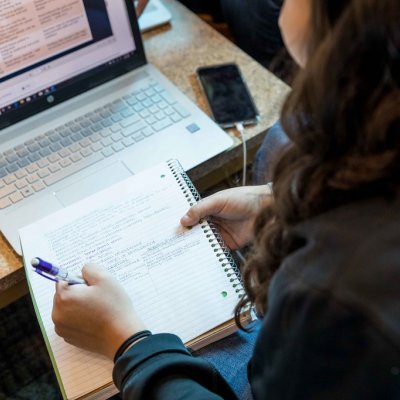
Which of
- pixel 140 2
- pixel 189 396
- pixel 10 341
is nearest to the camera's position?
pixel 189 396

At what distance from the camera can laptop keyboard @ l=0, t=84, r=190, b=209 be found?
83cm

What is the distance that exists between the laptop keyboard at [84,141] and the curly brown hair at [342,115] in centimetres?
42

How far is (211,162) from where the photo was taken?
0.87m

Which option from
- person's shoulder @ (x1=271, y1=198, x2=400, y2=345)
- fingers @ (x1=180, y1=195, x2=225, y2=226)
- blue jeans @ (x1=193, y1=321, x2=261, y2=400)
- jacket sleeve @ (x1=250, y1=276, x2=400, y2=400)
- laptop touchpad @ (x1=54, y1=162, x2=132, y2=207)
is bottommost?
blue jeans @ (x1=193, y1=321, x2=261, y2=400)

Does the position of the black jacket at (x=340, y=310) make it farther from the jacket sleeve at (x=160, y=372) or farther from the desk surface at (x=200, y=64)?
the desk surface at (x=200, y=64)

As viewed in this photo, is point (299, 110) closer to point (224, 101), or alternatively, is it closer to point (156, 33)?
point (224, 101)

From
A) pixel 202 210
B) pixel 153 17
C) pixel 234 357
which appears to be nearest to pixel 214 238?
pixel 202 210

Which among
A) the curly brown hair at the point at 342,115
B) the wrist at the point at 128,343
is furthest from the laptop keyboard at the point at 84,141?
the curly brown hair at the point at 342,115

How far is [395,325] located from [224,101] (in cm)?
60

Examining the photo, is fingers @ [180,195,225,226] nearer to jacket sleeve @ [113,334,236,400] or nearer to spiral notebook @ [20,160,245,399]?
spiral notebook @ [20,160,245,399]

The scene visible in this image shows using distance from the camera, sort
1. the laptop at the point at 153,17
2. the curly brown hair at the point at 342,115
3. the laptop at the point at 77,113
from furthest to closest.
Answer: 1. the laptop at the point at 153,17
2. the laptop at the point at 77,113
3. the curly brown hair at the point at 342,115

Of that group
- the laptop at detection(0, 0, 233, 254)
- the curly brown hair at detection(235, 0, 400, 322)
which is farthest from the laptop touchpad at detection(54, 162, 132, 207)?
the curly brown hair at detection(235, 0, 400, 322)

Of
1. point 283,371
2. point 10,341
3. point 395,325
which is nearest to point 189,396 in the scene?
point 283,371

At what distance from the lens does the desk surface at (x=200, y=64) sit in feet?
2.94
